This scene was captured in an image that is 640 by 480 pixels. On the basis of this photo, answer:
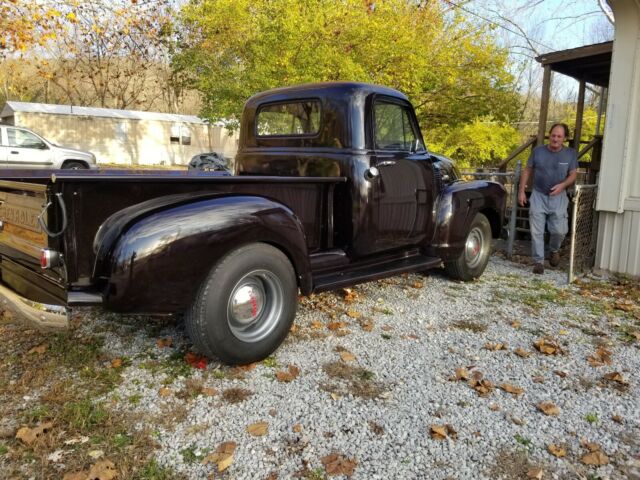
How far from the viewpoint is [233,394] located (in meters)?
3.16

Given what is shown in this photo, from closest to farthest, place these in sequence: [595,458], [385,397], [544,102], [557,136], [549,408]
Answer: [595,458]
[549,408]
[385,397]
[557,136]
[544,102]

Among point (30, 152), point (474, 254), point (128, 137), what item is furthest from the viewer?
point (128, 137)

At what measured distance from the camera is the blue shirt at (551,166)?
6.20 m

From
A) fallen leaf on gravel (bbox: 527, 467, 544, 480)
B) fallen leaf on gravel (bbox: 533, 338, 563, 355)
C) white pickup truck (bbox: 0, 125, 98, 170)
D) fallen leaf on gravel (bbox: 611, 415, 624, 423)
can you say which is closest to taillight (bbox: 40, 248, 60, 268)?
fallen leaf on gravel (bbox: 527, 467, 544, 480)

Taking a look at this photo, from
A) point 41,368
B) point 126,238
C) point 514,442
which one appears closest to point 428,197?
point 514,442

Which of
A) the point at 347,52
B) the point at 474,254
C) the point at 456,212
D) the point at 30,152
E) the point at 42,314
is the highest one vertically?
the point at 347,52

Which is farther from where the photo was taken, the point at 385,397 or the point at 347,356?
the point at 347,356

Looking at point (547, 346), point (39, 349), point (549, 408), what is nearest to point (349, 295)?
point (547, 346)

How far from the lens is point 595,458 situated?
2.60 meters

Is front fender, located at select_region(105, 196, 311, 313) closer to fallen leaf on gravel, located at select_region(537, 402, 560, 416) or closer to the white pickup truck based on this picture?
fallen leaf on gravel, located at select_region(537, 402, 560, 416)

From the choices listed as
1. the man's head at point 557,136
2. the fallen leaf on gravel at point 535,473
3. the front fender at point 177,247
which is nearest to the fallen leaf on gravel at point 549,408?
the fallen leaf on gravel at point 535,473

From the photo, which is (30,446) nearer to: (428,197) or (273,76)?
(428,197)

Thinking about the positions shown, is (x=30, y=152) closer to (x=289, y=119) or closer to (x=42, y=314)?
(x=289, y=119)

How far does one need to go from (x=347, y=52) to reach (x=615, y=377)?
8949mm
